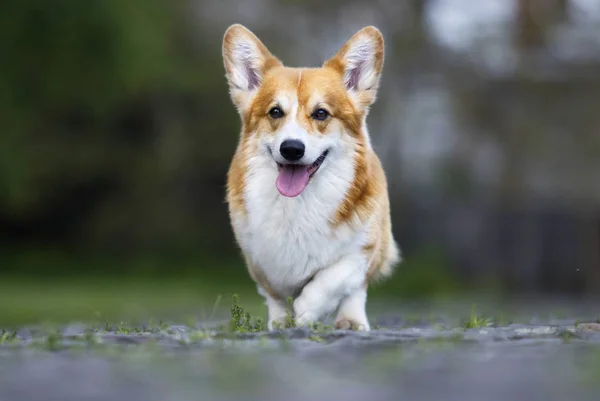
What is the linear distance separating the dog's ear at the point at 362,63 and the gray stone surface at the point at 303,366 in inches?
69.6

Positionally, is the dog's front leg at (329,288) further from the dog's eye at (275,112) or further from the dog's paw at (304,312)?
the dog's eye at (275,112)

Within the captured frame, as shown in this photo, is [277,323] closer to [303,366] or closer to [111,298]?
[303,366]

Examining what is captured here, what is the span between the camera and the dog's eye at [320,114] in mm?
5793

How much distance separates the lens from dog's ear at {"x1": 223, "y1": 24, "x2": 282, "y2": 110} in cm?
624

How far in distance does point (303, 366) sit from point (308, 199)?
214 centimetres

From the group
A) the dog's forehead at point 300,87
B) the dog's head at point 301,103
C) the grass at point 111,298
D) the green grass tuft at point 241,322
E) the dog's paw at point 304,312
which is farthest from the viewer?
the grass at point 111,298

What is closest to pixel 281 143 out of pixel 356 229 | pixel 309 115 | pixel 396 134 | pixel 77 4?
pixel 309 115

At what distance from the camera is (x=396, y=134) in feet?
65.1

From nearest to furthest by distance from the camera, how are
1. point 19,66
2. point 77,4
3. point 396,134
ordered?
point 77,4
point 19,66
point 396,134

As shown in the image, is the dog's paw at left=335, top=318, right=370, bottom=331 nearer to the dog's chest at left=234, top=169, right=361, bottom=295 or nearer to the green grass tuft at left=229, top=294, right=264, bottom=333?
the dog's chest at left=234, top=169, right=361, bottom=295

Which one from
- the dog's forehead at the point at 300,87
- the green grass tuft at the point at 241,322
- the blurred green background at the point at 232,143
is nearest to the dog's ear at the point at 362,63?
the dog's forehead at the point at 300,87

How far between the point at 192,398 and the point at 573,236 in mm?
Result: 16814

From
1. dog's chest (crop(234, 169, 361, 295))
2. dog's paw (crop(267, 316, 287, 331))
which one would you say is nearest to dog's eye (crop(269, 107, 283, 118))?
dog's chest (crop(234, 169, 361, 295))

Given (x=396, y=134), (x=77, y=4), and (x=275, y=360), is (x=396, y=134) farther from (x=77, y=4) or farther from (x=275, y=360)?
(x=275, y=360)
